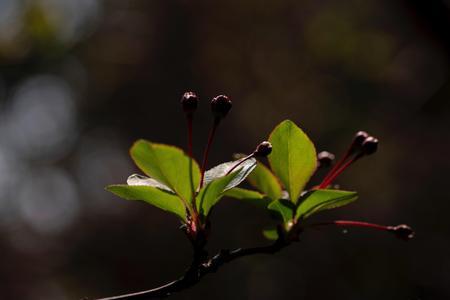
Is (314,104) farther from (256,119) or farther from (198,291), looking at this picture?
(198,291)

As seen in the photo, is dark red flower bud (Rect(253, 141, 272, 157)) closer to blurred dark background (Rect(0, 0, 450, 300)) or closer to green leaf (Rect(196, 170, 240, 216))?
green leaf (Rect(196, 170, 240, 216))

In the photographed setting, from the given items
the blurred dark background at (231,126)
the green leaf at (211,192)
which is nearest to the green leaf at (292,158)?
the green leaf at (211,192)

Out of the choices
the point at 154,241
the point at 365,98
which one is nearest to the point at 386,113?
the point at 365,98

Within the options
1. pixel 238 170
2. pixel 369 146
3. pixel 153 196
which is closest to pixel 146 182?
pixel 153 196

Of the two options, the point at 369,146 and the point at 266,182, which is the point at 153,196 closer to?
the point at 266,182

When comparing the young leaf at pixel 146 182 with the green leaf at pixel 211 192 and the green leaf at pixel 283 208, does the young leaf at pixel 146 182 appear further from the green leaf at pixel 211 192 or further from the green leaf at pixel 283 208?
the green leaf at pixel 283 208

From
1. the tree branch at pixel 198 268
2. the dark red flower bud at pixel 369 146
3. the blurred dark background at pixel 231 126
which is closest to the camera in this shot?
the tree branch at pixel 198 268

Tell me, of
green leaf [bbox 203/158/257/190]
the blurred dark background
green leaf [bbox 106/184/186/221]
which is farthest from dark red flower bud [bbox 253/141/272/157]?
the blurred dark background
